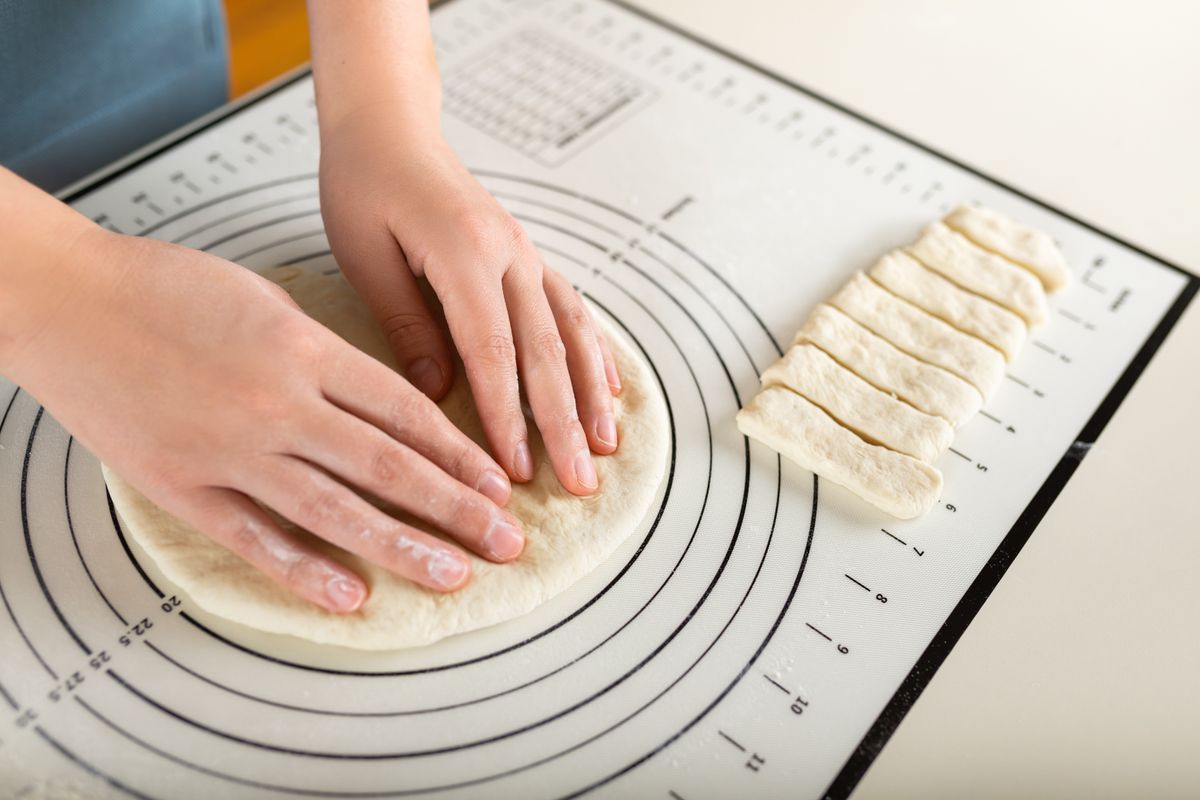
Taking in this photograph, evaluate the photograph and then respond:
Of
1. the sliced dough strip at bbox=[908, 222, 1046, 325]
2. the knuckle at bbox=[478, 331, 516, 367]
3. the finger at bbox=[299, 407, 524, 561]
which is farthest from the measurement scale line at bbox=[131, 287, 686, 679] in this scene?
the sliced dough strip at bbox=[908, 222, 1046, 325]

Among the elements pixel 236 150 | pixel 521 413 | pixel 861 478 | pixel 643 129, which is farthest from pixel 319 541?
pixel 643 129

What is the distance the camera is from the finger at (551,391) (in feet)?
2.83

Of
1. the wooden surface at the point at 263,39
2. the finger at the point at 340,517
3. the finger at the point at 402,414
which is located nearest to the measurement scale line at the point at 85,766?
the finger at the point at 340,517

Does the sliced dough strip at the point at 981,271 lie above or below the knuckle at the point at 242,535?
above

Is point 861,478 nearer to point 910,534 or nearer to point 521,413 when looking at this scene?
point 910,534

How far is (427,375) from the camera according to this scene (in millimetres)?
930

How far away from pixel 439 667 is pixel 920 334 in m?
0.65

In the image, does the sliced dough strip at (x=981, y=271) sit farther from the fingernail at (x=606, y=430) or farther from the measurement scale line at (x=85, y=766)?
the measurement scale line at (x=85, y=766)

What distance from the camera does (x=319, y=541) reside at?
2.70 ft

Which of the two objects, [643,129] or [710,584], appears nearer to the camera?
[710,584]

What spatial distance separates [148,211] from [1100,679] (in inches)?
46.5

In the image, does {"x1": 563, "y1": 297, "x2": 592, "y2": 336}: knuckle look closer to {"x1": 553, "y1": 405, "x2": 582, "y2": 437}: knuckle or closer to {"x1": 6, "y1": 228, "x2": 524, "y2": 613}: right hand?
{"x1": 553, "y1": 405, "x2": 582, "y2": 437}: knuckle

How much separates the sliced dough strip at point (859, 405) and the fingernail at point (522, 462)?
0.29 m

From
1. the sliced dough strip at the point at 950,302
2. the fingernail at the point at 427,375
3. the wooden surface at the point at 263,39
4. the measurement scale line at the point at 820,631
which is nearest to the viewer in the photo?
the measurement scale line at the point at 820,631
